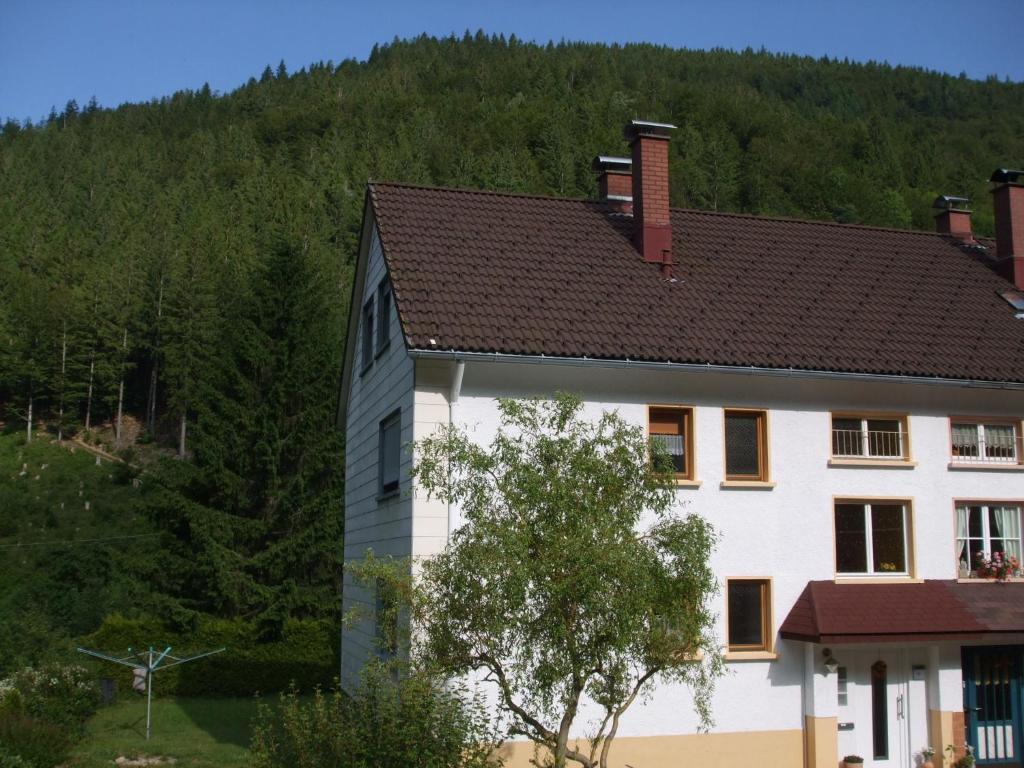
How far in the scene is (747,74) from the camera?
142375 millimetres

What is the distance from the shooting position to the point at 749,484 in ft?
50.1

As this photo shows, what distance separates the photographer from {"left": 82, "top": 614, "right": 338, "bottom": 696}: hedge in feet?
93.4

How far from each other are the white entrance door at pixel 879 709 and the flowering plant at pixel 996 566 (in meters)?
1.96

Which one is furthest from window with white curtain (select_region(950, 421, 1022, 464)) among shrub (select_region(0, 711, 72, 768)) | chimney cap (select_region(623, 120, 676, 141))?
shrub (select_region(0, 711, 72, 768))

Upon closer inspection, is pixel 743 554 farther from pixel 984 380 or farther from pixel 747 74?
pixel 747 74

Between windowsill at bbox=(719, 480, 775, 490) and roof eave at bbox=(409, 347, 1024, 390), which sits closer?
roof eave at bbox=(409, 347, 1024, 390)

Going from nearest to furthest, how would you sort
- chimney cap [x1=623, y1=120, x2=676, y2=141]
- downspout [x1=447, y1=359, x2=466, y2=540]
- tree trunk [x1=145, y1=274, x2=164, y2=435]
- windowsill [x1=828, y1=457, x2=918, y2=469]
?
downspout [x1=447, y1=359, x2=466, y2=540], windowsill [x1=828, y1=457, x2=918, y2=469], chimney cap [x1=623, y1=120, x2=676, y2=141], tree trunk [x1=145, y1=274, x2=164, y2=435]

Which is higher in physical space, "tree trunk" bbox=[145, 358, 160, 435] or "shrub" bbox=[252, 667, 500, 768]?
"tree trunk" bbox=[145, 358, 160, 435]

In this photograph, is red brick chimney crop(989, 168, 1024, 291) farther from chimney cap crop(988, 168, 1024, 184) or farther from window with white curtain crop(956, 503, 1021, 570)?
window with white curtain crop(956, 503, 1021, 570)

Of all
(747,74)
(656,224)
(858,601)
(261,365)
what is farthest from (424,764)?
(747,74)

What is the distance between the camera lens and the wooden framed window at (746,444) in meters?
15.5

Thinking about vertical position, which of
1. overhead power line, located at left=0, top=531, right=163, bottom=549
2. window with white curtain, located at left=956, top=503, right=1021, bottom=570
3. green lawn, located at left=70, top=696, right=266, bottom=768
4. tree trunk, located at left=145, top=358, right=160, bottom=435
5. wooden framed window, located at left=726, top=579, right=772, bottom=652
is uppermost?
tree trunk, located at left=145, top=358, right=160, bottom=435

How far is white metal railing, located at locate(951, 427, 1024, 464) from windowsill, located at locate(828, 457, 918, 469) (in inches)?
38.3

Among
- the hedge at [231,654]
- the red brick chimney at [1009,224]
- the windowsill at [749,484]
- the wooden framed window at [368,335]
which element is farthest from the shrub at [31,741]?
the red brick chimney at [1009,224]
